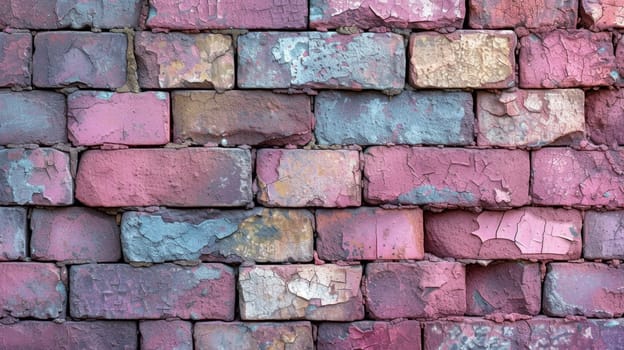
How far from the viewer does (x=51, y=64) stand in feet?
5.90

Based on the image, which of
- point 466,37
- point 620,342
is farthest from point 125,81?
point 620,342

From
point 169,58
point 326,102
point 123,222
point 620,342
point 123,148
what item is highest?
point 169,58

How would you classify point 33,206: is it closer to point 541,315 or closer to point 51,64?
point 51,64

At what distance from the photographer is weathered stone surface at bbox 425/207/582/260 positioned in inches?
72.7

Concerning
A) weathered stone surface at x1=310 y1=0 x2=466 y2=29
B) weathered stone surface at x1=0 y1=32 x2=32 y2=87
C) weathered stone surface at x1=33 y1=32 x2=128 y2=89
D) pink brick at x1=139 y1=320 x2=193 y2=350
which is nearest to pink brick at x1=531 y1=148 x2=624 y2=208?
weathered stone surface at x1=310 y1=0 x2=466 y2=29

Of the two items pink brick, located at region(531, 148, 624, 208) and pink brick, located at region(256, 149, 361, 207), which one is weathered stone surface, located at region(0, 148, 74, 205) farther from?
pink brick, located at region(531, 148, 624, 208)

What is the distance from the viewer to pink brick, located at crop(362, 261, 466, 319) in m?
1.83

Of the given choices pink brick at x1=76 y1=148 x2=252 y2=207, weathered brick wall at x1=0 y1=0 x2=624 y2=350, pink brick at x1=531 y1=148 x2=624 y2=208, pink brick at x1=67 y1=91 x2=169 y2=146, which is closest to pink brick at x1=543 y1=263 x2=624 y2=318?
weathered brick wall at x1=0 y1=0 x2=624 y2=350

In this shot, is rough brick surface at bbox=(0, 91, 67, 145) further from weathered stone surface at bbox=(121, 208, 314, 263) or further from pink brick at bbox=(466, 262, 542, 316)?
pink brick at bbox=(466, 262, 542, 316)

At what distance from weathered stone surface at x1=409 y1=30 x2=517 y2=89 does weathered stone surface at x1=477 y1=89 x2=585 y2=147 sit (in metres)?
0.06

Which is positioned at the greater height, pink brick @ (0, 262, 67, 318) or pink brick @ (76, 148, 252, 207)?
pink brick @ (76, 148, 252, 207)

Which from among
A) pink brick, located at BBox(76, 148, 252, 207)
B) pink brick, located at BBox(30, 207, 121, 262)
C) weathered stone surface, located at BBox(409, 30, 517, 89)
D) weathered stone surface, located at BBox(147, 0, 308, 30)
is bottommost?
pink brick, located at BBox(30, 207, 121, 262)

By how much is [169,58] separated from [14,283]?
77cm

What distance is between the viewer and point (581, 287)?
1.85m
